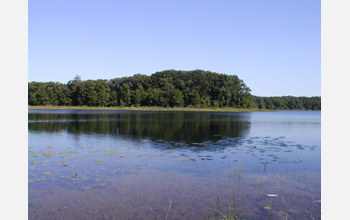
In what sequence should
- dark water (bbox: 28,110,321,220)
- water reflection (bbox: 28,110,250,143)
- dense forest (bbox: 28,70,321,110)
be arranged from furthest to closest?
dense forest (bbox: 28,70,321,110), water reflection (bbox: 28,110,250,143), dark water (bbox: 28,110,321,220)

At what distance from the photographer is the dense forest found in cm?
10919

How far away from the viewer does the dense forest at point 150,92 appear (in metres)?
109

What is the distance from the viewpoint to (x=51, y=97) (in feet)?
368

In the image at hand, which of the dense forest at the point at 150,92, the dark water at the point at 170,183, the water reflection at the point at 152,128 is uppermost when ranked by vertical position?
the dense forest at the point at 150,92

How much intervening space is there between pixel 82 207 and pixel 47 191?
1808 mm

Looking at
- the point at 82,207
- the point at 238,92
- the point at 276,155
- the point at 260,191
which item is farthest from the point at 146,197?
the point at 238,92

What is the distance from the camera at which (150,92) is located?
4304 inches

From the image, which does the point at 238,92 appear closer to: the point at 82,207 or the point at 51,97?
the point at 51,97

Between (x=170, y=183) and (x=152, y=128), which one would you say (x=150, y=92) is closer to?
(x=152, y=128)

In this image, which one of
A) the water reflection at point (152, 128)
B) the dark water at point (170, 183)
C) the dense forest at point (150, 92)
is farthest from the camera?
the dense forest at point (150, 92)

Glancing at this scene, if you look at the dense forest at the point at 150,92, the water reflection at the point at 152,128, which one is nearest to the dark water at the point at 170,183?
the water reflection at the point at 152,128

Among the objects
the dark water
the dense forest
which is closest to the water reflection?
the dark water

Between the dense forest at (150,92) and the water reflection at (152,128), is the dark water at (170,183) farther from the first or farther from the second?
A: the dense forest at (150,92)

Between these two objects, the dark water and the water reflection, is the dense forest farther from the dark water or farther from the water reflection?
the dark water
